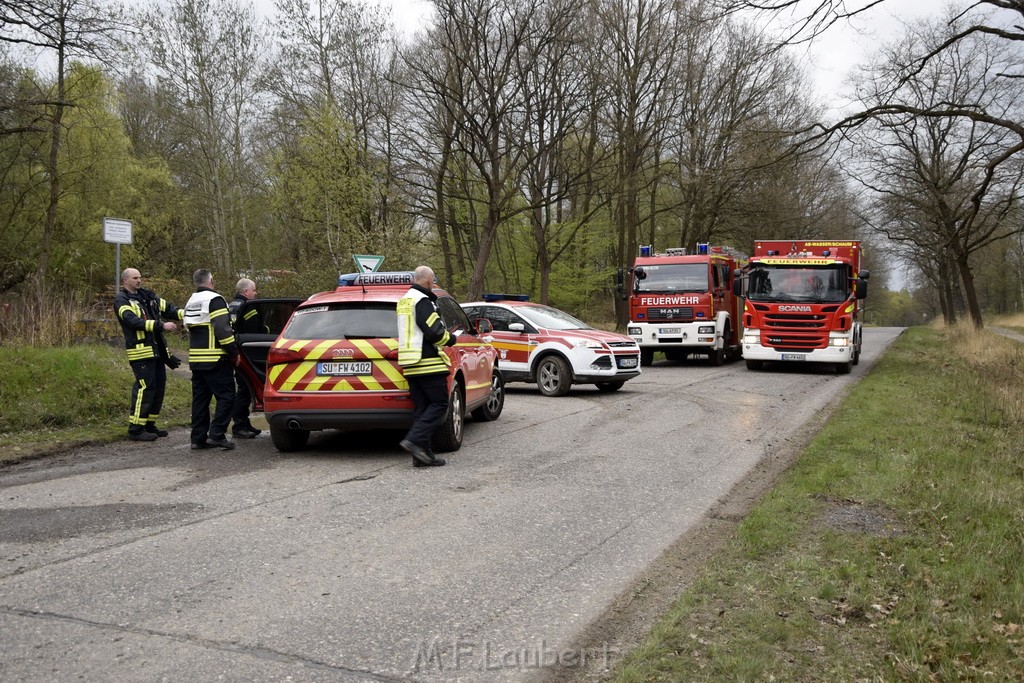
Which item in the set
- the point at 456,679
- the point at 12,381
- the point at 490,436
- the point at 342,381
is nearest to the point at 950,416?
the point at 490,436

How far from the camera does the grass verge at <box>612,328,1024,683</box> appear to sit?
3770mm

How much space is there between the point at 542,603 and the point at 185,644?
1781 mm

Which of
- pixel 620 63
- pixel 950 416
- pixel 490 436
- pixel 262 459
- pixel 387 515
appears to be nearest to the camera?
pixel 387 515

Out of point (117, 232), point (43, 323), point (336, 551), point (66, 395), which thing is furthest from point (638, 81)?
point (336, 551)

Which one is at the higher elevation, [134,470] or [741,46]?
[741,46]

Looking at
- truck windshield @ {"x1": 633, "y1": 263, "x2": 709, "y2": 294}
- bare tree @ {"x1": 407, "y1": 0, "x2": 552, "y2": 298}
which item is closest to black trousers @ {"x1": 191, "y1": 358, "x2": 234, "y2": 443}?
bare tree @ {"x1": 407, "y1": 0, "x2": 552, "y2": 298}

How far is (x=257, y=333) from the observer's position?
10.3 m

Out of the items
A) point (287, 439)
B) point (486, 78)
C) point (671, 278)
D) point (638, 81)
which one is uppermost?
point (638, 81)

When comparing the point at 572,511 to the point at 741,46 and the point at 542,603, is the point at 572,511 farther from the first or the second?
the point at 741,46

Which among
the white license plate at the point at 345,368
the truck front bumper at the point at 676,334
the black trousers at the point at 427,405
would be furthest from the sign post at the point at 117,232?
the truck front bumper at the point at 676,334

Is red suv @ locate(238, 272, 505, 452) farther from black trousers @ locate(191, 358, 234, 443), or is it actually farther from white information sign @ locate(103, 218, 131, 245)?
white information sign @ locate(103, 218, 131, 245)

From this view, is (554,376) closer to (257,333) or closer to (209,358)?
(257,333)

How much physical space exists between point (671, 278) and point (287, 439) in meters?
14.7

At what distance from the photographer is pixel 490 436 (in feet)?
33.8
